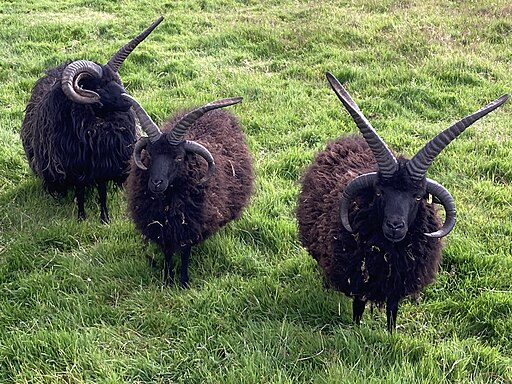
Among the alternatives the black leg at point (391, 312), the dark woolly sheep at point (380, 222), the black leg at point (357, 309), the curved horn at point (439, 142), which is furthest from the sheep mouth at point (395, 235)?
the black leg at point (357, 309)

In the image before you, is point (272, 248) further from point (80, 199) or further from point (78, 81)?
point (78, 81)

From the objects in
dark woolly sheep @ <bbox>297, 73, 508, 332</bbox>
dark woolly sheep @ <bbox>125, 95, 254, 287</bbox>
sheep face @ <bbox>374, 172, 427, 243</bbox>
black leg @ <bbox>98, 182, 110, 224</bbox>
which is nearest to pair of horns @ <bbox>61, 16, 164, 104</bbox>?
dark woolly sheep @ <bbox>125, 95, 254, 287</bbox>

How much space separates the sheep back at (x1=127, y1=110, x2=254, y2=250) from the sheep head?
0.46ft

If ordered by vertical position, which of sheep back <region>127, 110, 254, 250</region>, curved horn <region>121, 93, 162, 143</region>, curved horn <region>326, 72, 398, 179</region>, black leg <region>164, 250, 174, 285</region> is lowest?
black leg <region>164, 250, 174, 285</region>

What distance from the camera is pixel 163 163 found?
4.37 m

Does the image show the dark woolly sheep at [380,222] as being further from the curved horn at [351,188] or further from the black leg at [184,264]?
the black leg at [184,264]

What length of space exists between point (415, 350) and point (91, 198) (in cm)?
398

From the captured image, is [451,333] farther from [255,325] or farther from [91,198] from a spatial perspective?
[91,198]

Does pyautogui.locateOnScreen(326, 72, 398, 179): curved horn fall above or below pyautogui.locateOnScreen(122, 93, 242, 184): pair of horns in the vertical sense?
above

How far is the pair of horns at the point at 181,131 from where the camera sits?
170 inches

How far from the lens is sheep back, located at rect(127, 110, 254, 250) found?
183 inches

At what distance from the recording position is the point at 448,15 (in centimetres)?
1119

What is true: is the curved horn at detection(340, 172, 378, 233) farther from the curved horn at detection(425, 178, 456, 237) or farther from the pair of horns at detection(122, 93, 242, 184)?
the pair of horns at detection(122, 93, 242, 184)

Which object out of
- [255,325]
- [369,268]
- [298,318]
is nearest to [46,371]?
[255,325]
